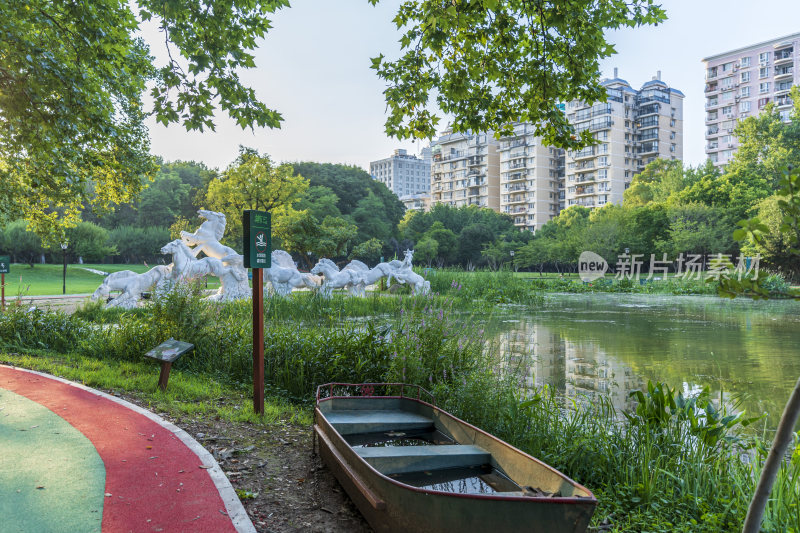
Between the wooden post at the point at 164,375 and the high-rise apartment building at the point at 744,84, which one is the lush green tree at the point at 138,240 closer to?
the wooden post at the point at 164,375

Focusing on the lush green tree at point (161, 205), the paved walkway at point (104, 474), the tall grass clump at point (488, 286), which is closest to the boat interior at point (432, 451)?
the paved walkway at point (104, 474)

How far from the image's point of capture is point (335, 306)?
42.8 feet

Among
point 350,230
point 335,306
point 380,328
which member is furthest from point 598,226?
point 380,328

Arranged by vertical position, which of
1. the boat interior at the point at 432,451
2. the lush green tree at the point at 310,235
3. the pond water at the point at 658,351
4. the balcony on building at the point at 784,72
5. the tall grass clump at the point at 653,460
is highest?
the balcony on building at the point at 784,72

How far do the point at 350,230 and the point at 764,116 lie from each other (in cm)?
3219

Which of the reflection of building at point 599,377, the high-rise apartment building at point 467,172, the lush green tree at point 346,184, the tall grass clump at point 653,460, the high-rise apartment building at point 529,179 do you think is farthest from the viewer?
the high-rise apartment building at point 467,172

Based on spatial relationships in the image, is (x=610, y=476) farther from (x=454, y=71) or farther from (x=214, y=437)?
(x=454, y=71)

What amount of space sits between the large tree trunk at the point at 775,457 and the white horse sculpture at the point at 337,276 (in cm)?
1586

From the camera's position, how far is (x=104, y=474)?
3.61m

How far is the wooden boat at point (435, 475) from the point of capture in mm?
2357

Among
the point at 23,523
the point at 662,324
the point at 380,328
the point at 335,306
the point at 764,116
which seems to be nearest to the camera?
the point at 23,523

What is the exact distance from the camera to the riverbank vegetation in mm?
3498

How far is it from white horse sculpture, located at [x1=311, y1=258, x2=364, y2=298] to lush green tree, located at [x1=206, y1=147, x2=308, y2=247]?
8640 mm

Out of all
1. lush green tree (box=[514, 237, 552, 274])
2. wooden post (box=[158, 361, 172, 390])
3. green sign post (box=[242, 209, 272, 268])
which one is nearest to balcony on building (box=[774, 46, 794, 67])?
lush green tree (box=[514, 237, 552, 274])
